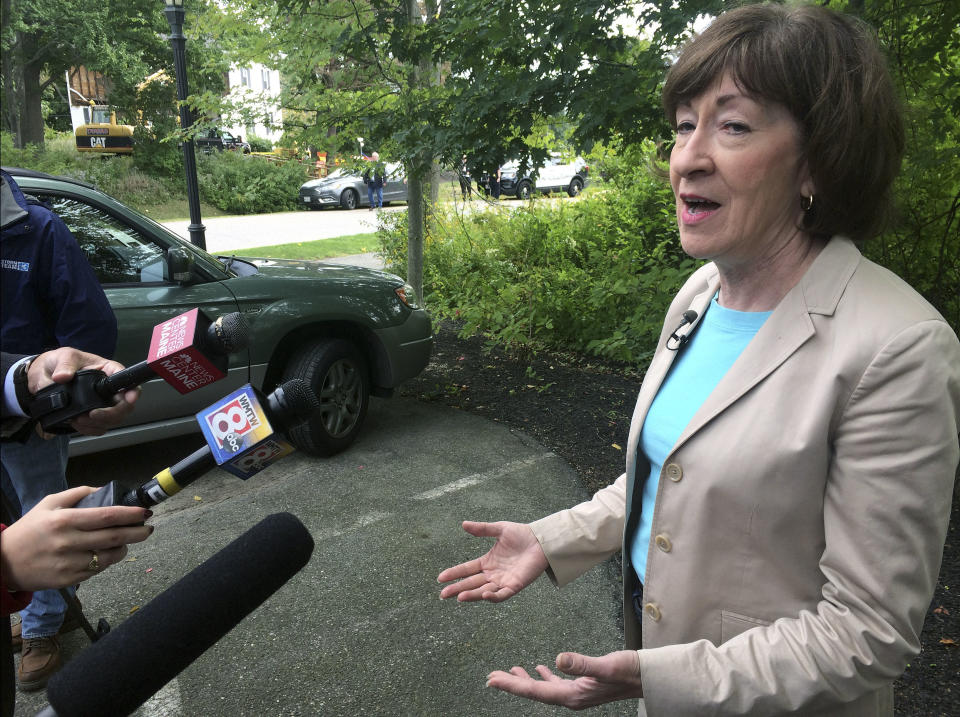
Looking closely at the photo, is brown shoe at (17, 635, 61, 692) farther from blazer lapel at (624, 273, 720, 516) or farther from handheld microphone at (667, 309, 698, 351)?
handheld microphone at (667, 309, 698, 351)

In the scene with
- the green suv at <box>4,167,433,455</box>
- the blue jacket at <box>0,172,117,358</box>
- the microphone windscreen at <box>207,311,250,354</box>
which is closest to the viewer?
the microphone windscreen at <box>207,311,250,354</box>

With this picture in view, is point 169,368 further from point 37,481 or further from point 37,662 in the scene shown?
point 37,662

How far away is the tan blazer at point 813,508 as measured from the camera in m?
1.19

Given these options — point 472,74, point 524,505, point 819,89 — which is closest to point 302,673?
point 524,505

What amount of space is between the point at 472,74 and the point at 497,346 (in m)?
3.51

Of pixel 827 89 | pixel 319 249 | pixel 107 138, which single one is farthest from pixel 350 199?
pixel 827 89

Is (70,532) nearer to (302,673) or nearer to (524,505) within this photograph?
(302,673)

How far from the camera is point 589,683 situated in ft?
4.33

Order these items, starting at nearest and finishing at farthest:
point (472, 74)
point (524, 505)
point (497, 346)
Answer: point (524, 505) < point (472, 74) < point (497, 346)

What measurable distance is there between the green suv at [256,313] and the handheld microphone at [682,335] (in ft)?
10.1

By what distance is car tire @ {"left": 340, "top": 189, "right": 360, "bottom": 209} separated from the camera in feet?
79.9

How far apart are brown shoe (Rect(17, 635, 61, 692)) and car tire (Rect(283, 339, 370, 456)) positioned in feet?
6.77

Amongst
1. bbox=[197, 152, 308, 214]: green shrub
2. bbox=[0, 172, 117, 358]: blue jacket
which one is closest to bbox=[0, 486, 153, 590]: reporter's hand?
bbox=[0, 172, 117, 358]: blue jacket

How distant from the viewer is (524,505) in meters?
4.52
